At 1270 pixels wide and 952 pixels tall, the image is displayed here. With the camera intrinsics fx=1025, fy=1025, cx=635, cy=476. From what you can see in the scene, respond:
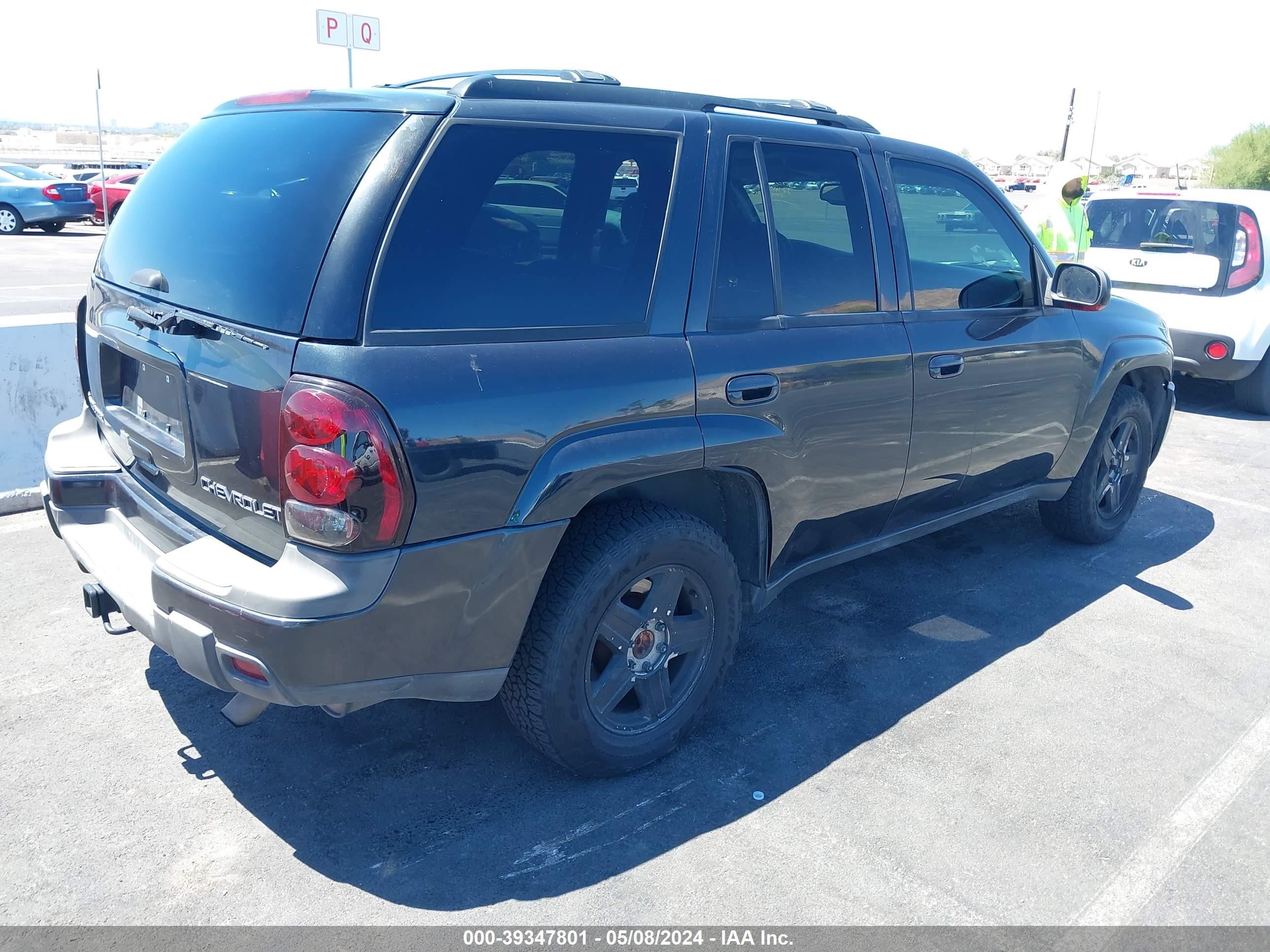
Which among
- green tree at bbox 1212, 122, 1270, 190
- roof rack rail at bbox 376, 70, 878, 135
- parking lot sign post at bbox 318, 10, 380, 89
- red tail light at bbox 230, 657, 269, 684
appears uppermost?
green tree at bbox 1212, 122, 1270, 190

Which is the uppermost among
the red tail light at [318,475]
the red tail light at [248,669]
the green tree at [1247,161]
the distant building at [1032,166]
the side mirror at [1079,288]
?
the distant building at [1032,166]

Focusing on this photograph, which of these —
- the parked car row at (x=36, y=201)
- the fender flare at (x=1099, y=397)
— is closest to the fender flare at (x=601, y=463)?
the fender flare at (x=1099, y=397)

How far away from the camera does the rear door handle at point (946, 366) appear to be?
3840mm

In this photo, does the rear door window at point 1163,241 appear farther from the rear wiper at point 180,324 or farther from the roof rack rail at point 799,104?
the rear wiper at point 180,324

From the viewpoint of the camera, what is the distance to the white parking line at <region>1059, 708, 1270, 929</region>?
2697 millimetres

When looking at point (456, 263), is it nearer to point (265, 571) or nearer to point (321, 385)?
point (321, 385)

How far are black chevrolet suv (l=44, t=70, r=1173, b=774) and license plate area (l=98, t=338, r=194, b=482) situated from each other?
0.02 metres

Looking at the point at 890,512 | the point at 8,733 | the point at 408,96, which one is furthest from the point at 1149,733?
the point at 8,733

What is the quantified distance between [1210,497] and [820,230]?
4.19 metres

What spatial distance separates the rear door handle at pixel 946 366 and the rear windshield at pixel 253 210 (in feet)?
7.13

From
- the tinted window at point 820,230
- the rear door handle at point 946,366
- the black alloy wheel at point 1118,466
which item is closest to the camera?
the tinted window at point 820,230

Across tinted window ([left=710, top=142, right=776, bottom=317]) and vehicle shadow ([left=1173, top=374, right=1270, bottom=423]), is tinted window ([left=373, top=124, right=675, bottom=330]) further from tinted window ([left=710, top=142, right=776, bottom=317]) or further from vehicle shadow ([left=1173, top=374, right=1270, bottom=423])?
vehicle shadow ([left=1173, top=374, right=1270, bottom=423])

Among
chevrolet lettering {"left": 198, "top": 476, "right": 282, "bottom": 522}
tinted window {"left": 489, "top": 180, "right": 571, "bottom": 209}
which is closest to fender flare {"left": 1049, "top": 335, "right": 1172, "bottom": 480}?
tinted window {"left": 489, "top": 180, "right": 571, "bottom": 209}

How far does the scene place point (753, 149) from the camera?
334 cm
